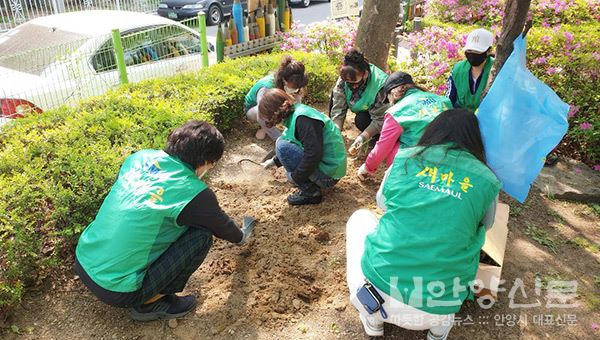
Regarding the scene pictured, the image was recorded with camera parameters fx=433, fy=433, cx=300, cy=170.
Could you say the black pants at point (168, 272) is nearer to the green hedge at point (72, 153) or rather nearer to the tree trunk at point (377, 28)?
the green hedge at point (72, 153)

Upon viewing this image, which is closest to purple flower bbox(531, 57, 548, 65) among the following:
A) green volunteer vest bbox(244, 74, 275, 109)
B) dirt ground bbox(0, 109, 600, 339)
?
dirt ground bbox(0, 109, 600, 339)

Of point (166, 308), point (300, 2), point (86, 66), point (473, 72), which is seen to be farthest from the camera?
point (300, 2)

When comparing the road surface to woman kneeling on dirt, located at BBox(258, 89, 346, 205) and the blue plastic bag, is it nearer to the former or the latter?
woman kneeling on dirt, located at BBox(258, 89, 346, 205)

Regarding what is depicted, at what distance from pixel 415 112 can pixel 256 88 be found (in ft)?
6.30

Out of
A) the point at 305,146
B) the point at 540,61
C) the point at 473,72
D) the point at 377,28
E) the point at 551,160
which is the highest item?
the point at 377,28

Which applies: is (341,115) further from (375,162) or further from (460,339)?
(460,339)

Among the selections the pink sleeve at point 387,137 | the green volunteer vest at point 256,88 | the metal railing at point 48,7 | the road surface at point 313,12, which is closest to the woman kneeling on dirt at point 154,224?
the pink sleeve at point 387,137

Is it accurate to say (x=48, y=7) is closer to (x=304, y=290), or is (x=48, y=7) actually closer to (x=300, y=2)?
(x=300, y=2)

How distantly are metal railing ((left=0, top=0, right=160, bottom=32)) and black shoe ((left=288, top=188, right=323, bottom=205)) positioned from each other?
35.9ft

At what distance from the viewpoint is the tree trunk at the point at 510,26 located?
3.37m

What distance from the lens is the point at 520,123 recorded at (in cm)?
255

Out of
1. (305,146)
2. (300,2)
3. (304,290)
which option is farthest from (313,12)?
(304,290)

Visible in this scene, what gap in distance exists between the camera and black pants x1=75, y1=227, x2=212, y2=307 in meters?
2.27

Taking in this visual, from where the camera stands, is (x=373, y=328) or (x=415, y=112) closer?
(x=373, y=328)
